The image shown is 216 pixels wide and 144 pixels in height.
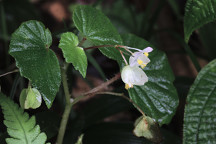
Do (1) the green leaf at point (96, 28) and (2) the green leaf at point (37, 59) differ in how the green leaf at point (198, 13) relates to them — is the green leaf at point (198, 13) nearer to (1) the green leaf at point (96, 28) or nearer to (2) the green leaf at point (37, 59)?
(1) the green leaf at point (96, 28)

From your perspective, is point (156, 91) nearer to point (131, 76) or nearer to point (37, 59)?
point (131, 76)

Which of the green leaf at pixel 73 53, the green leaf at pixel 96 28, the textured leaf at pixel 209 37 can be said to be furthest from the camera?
the textured leaf at pixel 209 37

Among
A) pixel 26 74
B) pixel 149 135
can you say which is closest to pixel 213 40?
pixel 149 135

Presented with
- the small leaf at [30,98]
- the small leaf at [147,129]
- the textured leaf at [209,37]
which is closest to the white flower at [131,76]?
the small leaf at [147,129]

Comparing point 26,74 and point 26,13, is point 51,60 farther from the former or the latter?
point 26,13

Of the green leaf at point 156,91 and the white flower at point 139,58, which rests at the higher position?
the white flower at point 139,58

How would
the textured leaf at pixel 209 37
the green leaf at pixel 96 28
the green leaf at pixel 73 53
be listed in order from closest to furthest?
the green leaf at pixel 73 53, the green leaf at pixel 96 28, the textured leaf at pixel 209 37

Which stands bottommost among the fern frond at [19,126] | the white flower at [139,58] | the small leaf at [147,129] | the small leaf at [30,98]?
the small leaf at [147,129]
